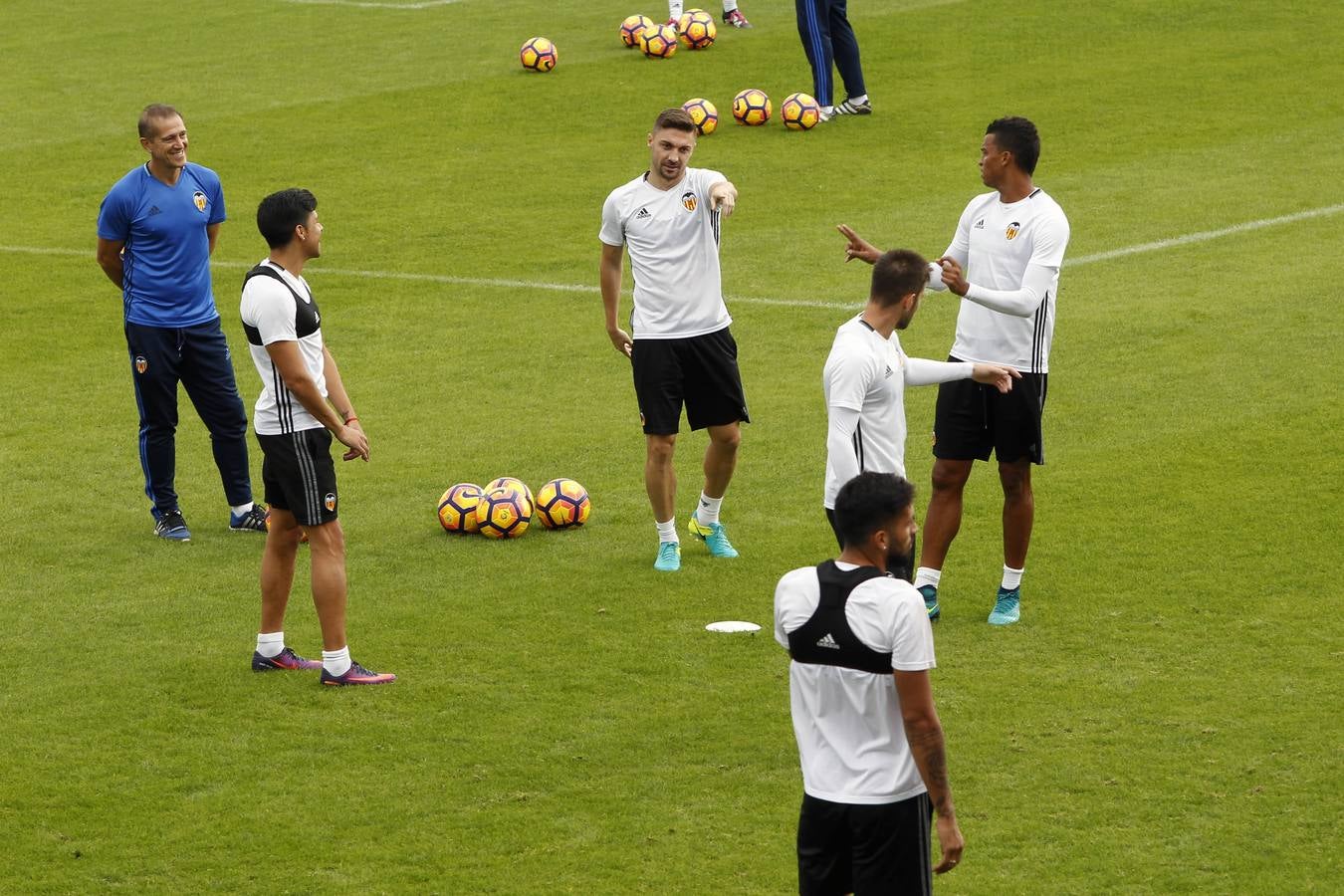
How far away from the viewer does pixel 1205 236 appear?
18.1 metres

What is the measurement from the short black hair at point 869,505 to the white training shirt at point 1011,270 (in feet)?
12.3

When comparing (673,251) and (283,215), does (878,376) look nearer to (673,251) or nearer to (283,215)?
(673,251)

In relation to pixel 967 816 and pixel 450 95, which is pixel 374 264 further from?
pixel 967 816

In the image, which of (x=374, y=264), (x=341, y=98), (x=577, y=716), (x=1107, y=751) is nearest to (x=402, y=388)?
(x=374, y=264)

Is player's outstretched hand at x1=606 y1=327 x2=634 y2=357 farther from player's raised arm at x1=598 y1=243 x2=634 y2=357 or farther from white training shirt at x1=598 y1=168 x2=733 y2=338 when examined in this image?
white training shirt at x1=598 y1=168 x2=733 y2=338

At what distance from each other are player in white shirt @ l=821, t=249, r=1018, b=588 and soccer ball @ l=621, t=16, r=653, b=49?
65.4 feet

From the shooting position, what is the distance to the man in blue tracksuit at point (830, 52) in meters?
22.7

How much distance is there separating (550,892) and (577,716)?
5.42ft

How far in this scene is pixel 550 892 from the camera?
22.8ft

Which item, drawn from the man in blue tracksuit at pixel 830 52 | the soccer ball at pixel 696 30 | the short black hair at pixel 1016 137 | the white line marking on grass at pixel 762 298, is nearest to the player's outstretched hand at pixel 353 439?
the short black hair at pixel 1016 137

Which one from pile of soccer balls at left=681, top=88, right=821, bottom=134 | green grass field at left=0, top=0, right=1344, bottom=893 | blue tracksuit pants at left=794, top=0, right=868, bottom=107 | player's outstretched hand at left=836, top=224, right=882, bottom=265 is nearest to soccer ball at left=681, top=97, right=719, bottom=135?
pile of soccer balls at left=681, top=88, right=821, bottom=134

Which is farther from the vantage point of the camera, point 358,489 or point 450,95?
point 450,95

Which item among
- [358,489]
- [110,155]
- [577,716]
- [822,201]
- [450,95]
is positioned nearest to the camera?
[577,716]

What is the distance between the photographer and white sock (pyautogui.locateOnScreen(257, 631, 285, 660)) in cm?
920
